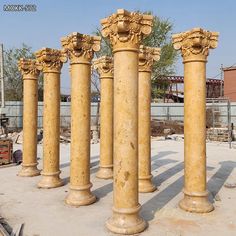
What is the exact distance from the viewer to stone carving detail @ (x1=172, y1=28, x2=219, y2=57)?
6160mm

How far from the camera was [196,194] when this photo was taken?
617 cm

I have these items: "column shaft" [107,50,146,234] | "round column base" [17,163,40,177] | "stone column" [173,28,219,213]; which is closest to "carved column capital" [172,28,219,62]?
"stone column" [173,28,219,213]

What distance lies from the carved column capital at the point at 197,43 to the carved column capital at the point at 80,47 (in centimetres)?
191

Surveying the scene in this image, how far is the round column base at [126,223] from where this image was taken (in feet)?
16.4

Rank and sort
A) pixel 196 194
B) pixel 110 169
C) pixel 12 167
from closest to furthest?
pixel 196 194 < pixel 110 169 < pixel 12 167

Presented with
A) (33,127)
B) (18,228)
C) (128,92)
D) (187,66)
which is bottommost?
(18,228)

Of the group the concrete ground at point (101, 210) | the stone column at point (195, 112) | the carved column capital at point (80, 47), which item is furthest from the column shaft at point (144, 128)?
the carved column capital at point (80, 47)

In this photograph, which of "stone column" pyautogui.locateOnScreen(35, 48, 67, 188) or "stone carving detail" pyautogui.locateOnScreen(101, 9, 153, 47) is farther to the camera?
"stone column" pyautogui.locateOnScreen(35, 48, 67, 188)

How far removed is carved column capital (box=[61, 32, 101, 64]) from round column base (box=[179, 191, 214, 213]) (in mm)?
3528

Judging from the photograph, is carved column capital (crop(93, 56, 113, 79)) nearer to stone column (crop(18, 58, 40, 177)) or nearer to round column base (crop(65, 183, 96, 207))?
stone column (crop(18, 58, 40, 177))

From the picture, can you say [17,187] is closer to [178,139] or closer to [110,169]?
[110,169]

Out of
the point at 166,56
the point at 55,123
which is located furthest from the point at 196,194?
the point at 166,56

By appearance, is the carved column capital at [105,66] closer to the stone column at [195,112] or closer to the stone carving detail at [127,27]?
the stone column at [195,112]

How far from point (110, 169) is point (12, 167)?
3.97 metres
